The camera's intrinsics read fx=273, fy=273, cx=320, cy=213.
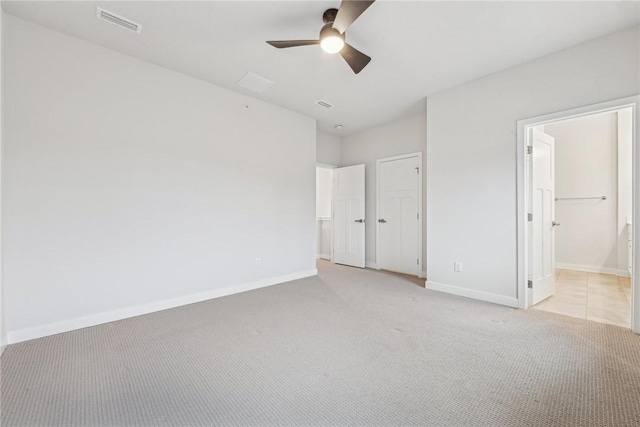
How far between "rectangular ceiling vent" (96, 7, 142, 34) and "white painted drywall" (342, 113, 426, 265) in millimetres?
3948

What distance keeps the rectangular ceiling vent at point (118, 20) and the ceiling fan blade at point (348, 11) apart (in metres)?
1.82

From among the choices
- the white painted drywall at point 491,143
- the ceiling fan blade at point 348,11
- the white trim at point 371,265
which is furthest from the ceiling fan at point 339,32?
the white trim at point 371,265

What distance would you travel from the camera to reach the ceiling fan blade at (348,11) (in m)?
1.80

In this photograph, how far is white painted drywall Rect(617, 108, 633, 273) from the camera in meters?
4.42

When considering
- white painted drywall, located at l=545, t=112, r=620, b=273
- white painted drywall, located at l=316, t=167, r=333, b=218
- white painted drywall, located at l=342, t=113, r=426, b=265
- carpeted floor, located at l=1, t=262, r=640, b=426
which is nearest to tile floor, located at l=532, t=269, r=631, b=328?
carpeted floor, located at l=1, t=262, r=640, b=426

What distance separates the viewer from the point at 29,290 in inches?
93.6

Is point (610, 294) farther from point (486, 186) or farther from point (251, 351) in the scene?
point (251, 351)

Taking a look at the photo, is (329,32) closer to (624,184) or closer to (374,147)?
(374,147)

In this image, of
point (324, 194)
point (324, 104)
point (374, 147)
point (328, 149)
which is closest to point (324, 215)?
point (324, 194)

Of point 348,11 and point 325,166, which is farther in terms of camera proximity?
point 325,166

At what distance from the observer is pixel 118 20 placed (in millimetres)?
2369

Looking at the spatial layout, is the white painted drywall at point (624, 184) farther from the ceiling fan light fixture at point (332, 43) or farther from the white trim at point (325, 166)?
the ceiling fan light fixture at point (332, 43)

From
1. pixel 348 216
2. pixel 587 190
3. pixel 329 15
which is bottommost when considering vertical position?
pixel 348 216

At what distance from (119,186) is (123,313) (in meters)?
1.32
